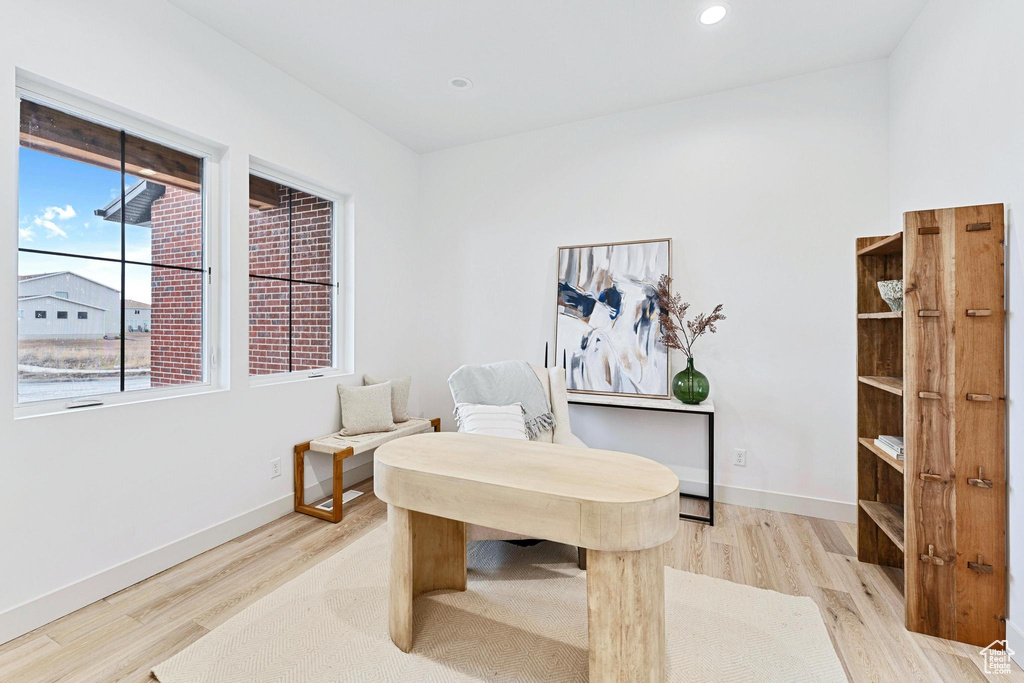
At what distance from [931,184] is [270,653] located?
3.40 m

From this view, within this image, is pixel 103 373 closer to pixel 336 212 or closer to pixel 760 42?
pixel 336 212

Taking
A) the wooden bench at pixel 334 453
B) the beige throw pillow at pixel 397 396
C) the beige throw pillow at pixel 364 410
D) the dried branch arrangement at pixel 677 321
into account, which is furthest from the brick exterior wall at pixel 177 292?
the dried branch arrangement at pixel 677 321

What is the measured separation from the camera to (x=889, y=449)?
1.99 m

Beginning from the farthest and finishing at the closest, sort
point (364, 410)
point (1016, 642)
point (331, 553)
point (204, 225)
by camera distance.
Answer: point (364, 410), point (204, 225), point (331, 553), point (1016, 642)

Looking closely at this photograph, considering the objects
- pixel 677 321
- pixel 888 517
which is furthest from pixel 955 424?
pixel 677 321

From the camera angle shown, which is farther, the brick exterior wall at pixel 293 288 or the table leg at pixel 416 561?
the brick exterior wall at pixel 293 288

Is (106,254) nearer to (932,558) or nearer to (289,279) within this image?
(289,279)

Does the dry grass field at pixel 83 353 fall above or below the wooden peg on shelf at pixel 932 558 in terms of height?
above

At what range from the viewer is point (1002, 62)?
5.48ft

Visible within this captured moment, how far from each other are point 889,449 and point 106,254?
3.60 m

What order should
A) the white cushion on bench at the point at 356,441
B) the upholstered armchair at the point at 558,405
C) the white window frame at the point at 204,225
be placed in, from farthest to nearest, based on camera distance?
the white cushion on bench at the point at 356,441 < the upholstered armchair at the point at 558,405 < the white window frame at the point at 204,225

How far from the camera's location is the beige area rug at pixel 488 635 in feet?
4.96

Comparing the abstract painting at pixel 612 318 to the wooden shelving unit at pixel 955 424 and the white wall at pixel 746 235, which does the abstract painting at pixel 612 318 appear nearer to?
the white wall at pixel 746 235

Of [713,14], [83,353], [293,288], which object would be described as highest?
[713,14]
